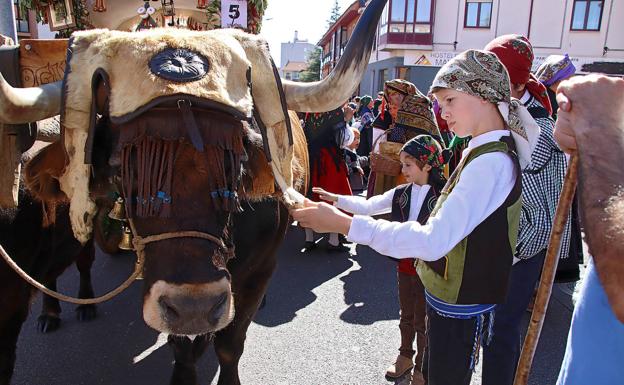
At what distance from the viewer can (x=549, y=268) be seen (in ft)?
4.78

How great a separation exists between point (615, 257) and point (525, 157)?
1184 millimetres

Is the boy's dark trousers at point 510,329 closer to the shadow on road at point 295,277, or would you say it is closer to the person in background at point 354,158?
the shadow on road at point 295,277

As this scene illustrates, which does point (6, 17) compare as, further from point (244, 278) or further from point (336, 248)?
point (336, 248)

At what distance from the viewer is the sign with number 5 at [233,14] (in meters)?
3.73

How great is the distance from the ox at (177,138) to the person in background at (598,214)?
3.77 feet

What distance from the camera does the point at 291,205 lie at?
2088 millimetres

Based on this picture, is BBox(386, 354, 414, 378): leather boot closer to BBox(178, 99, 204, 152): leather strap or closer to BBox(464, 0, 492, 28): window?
BBox(178, 99, 204, 152): leather strap

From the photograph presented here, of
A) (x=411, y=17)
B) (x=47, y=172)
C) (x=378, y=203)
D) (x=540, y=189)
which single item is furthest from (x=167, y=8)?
(x=411, y=17)

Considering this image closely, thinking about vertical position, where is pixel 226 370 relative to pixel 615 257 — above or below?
below

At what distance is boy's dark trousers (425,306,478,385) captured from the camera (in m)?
2.13

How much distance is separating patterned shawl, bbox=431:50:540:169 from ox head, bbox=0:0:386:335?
0.42 metres

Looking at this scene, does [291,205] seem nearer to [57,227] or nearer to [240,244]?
[240,244]

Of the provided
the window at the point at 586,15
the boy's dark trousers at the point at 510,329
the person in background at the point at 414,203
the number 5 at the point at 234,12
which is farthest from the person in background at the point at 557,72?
the window at the point at 586,15

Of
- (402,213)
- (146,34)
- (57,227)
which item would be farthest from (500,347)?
(57,227)
